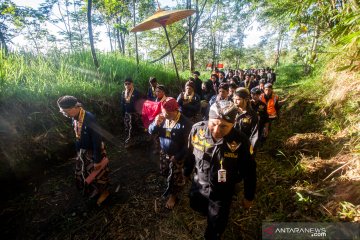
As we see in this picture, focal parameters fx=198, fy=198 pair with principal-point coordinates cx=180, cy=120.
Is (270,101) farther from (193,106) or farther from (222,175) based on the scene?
(222,175)

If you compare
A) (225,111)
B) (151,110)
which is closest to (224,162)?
(225,111)

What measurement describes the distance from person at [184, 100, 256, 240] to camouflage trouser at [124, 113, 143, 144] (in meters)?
3.99

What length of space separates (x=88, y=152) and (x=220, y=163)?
2.32 metres

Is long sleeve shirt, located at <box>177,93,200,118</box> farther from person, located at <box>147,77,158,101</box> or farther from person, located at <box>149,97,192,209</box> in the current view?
person, located at <box>149,97,192,209</box>

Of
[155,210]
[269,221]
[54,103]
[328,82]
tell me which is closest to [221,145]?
[269,221]

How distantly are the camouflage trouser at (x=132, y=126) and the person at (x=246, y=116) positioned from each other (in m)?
3.34

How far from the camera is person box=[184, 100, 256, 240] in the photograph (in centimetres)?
205

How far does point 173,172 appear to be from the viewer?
3.32 m

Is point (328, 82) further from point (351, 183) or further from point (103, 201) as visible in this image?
point (103, 201)

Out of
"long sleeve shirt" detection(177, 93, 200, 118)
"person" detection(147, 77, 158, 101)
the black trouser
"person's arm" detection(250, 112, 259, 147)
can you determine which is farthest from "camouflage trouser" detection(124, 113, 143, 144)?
the black trouser

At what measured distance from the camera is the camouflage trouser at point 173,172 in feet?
10.8

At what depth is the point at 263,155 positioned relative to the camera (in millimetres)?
5047

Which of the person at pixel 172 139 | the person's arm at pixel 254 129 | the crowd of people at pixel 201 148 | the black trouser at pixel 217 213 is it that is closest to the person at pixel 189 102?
the crowd of people at pixel 201 148

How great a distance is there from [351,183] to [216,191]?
1978mm
